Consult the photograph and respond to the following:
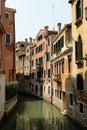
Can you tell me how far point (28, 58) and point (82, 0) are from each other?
100 feet

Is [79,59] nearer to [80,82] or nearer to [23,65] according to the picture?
[80,82]

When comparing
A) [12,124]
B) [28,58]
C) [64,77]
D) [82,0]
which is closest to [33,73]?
[28,58]

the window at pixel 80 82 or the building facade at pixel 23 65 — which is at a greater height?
the building facade at pixel 23 65

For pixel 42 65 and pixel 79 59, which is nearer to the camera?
pixel 79 59

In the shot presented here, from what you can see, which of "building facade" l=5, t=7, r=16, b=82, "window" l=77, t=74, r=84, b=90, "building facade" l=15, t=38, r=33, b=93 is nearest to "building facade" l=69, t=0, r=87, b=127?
"window" l=77, t=74, r=84, b=90

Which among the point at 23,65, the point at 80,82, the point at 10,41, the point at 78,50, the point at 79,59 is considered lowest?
the point at 80,82

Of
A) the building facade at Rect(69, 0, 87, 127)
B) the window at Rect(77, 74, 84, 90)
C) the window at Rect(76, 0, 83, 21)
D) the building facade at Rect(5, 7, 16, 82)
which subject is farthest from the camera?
the building facade at Rect(5, 7, 16, 82)

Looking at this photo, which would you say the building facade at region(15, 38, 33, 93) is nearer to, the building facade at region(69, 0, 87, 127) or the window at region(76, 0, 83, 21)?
the building facade at region(69, 0, 87, 127)

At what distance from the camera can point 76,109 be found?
58.3 ft

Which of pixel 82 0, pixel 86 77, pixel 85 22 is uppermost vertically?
pixel 82 0

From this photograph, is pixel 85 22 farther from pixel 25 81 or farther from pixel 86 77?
pixel 25 81

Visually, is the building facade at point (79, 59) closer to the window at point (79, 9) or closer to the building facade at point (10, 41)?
the window at point (79, 9)

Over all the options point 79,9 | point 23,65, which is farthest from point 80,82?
point 23,65

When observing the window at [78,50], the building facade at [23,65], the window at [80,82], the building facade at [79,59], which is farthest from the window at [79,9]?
the building facade at [23,65]
